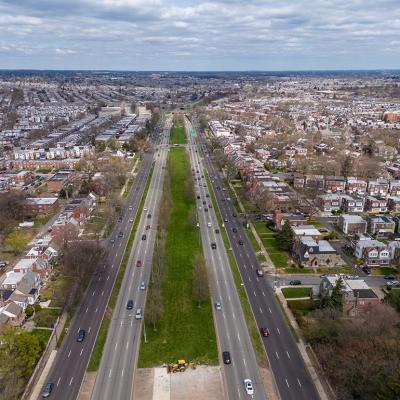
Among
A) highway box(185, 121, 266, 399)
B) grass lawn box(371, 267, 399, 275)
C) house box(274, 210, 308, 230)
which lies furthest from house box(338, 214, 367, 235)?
highway box(185, 121, 266, 399)

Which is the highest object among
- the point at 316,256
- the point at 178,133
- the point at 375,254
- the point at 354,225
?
the point at 178,133

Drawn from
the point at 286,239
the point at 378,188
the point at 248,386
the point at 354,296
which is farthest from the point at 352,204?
the point at 248,386

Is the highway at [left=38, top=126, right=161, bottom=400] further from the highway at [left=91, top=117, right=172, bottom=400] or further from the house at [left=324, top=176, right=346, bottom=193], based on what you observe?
the house at [left=324, top=176, right=346, bottom=193]

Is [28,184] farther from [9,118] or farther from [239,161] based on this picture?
[9,118]

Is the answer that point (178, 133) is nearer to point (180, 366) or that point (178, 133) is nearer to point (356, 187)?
point (356, 187)

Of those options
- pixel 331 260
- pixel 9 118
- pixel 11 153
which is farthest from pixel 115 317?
pixel 9 118

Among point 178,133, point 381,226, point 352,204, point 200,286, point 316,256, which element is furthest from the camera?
point 178,133
